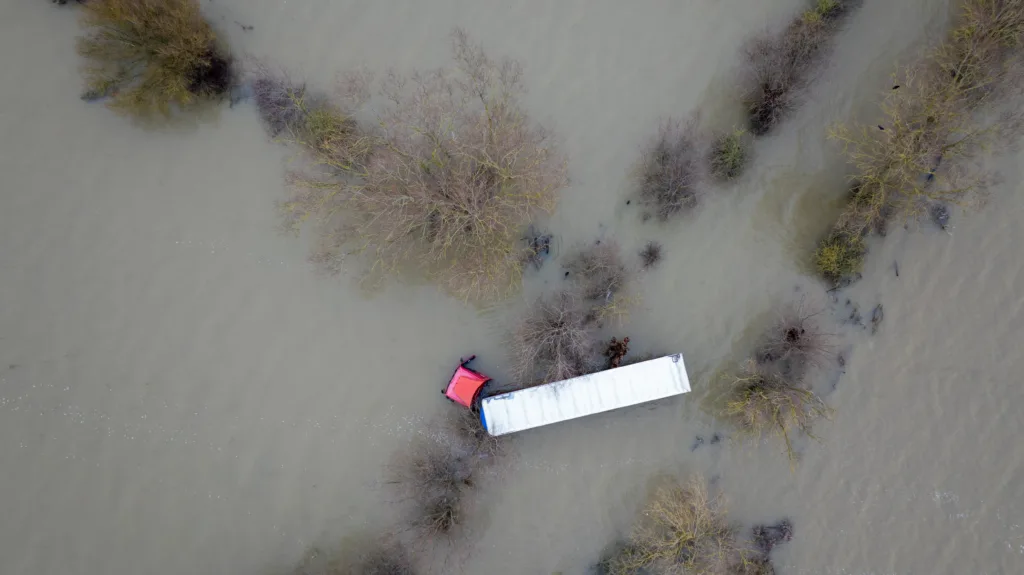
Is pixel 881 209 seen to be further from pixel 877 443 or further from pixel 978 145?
pixel 877 443

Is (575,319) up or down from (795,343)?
up

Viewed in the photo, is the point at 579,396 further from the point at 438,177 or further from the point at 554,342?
the point at 438,177

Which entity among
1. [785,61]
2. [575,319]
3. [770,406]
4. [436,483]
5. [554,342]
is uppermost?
[785,61]

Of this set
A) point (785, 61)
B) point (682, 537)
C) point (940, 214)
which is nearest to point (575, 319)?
point (682, 537)

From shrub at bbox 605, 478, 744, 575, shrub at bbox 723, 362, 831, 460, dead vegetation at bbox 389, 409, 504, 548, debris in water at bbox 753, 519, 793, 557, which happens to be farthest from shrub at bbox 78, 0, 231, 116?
debris in water at bbox 753, 519, 793, 557

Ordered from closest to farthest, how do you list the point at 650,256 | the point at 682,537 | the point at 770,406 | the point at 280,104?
the point at 682,537 → the point at 770,406 → the point at 280,104 → the point at 650,256

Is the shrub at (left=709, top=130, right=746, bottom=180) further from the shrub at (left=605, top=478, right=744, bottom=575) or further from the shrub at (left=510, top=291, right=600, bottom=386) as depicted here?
the shrub at (left=605, top=478, right=744, bottom=575)

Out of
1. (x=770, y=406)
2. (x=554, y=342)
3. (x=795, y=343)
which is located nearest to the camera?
(x=554, y=342)
